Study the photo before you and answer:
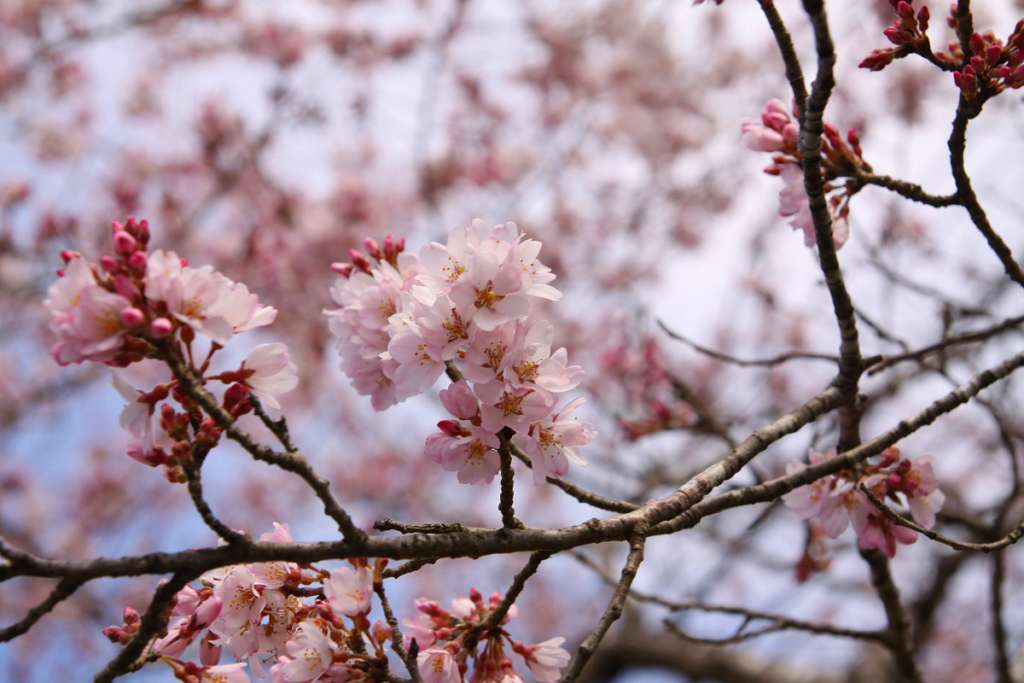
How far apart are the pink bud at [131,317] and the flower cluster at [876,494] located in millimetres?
1367

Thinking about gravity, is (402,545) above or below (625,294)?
below

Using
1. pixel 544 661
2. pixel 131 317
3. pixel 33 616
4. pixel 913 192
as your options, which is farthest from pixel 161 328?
pixel 913 192

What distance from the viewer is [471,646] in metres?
1.36

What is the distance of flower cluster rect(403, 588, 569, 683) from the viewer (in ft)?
4.25

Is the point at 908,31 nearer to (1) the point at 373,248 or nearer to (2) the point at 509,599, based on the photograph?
(1) the point at 373,248

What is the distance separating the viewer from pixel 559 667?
149 cm

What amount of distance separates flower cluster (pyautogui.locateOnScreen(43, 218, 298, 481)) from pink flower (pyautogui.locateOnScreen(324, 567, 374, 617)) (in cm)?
32

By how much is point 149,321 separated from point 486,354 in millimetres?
537

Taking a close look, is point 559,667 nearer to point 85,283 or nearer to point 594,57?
point 85,283

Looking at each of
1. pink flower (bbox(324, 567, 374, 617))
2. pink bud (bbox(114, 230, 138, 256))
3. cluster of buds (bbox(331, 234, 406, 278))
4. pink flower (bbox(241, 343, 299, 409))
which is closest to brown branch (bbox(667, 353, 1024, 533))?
pink flower (bbox(324, 567, 374, 617))

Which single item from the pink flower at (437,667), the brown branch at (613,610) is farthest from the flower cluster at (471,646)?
the brown branch at (613,610)

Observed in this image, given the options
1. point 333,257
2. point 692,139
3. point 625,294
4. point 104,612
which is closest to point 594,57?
point 692,139

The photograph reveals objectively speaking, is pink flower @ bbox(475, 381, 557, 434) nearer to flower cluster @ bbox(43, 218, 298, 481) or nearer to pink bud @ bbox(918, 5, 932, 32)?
flower cluster @ bbox(43, 218, 298, 481)

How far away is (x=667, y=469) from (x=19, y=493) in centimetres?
778
